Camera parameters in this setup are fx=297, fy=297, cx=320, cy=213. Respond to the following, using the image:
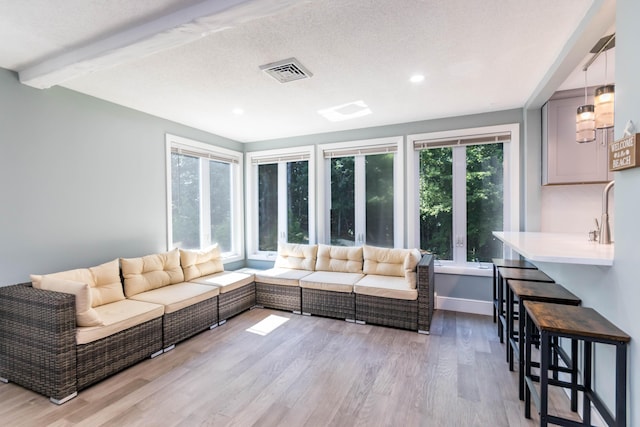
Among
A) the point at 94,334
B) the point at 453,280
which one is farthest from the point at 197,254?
the point at 453,280

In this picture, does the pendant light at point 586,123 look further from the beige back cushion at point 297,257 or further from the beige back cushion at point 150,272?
the beige back cushion at point 150,272

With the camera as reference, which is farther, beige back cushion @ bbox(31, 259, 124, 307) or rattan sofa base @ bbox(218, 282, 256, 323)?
rattan sofa base @ bbox(218, 282, 256, 323)

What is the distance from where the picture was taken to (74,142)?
10.2 ft

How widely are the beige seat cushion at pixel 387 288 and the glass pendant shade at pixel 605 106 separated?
7.30 ft

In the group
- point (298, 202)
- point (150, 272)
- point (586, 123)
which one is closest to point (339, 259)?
point (298, 202)

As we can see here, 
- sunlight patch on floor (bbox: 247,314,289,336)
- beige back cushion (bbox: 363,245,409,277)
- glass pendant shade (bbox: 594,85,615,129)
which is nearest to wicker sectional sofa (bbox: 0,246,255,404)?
sunlight patch on floor (bbox: 247,314,289,336)

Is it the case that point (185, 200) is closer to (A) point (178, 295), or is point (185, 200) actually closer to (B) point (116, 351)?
(A) point (178, 295)

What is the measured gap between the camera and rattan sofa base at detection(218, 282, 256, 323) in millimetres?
3662

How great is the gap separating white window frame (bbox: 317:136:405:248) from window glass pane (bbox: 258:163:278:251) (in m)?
0.98

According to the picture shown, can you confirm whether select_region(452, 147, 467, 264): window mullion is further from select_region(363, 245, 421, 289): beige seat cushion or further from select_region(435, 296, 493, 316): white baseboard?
select_region(363, 245, 421, 289): beige seat cushion

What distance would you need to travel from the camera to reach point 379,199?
15.1ft

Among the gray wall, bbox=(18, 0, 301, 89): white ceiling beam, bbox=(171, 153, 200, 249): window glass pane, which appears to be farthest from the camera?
bbox=(171, 153, 200, 249): window glass pane

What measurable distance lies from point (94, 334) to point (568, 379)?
3.72 m

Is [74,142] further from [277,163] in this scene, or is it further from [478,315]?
[478,315]
